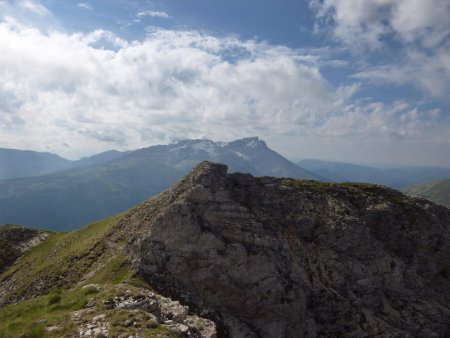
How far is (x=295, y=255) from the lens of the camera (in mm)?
57750

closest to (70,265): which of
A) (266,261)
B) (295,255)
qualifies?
(266,261)

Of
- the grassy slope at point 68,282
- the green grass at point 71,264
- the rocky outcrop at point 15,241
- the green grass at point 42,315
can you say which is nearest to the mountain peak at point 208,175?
the grassy slope at point 68,282

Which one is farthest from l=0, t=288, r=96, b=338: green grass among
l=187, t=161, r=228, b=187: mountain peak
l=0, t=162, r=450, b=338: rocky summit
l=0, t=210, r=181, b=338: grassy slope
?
l=187, t=161, r=228, b=187: mountain peak

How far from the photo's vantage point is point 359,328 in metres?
51.2

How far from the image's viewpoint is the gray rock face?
47.2 meters

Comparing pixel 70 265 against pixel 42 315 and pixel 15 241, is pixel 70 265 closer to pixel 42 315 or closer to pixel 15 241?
pixel 42 315

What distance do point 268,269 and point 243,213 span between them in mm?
9017

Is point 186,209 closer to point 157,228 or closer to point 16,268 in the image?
point 157,228

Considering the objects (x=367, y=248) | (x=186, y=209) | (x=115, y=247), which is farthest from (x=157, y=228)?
(x=367, y=248)

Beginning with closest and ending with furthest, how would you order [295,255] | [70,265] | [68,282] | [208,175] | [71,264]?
[68,282] < [70,265] < [71,264] < [295,255] < [208,175]

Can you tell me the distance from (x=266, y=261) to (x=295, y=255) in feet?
28.7

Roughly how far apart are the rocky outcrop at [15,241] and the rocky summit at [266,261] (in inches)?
119

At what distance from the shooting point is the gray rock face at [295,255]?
4722 cm

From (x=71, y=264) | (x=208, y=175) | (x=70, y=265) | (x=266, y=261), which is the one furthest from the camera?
(x=208, y=175)
